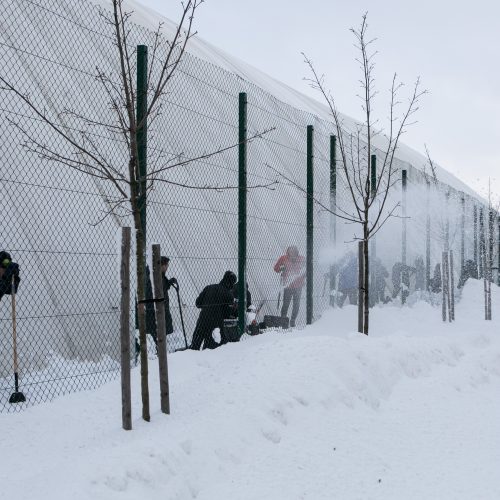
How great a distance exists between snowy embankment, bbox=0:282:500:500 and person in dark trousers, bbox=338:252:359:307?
19.2 ft

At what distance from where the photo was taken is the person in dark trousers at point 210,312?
28.2 feet

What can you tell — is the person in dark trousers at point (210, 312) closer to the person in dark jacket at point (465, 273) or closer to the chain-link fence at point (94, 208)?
the chain-link fence at point (94, 208)

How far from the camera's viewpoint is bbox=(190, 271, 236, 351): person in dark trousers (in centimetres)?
861

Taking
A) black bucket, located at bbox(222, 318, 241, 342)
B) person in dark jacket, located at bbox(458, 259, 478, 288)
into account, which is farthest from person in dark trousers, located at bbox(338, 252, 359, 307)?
person in dark jacket, located at bbox(458, 259, 478, 288)

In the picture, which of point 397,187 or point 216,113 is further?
point 397,187

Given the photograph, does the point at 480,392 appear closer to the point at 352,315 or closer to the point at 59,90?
the point at 352,315

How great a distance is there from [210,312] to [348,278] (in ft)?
17.0

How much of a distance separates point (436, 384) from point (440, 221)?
A: 43.4ft

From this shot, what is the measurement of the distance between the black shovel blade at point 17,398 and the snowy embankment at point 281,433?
325 mm

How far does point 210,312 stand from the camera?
8.63m

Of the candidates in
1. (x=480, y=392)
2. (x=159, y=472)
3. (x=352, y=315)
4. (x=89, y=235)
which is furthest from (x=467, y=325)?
(x=159, y=472)

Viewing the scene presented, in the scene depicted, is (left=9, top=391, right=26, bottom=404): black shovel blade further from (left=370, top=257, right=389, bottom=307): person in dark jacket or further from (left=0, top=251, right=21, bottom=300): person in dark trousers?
(left=370, top=257, right=389, bottom=307): person in dark jacket

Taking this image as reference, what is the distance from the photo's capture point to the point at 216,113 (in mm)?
13383

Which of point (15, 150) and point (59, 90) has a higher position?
point (59, 90)
